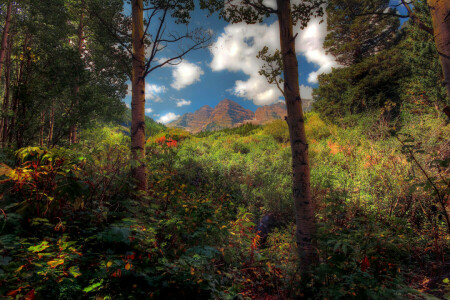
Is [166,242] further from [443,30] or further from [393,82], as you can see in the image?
[393,82]

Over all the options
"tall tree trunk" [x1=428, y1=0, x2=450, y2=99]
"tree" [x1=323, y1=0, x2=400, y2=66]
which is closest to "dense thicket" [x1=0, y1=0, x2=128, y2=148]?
"tall tree trunk" [x1=428, y1=0, x2=450, y2=99]

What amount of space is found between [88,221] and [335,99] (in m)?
15.8

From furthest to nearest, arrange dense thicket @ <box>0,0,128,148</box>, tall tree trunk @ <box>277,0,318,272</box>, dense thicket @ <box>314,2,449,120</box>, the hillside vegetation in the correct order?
1. dense thicket @ <box>314,2,449,120</box>
2. dense thicket @ <box>0,0,128,148</box>
3. tall tree trunk @ <box>277,0,318,272</box>
4. the hillside vegetation

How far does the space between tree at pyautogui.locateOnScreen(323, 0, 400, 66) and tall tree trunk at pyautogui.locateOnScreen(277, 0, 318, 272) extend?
1422 cm

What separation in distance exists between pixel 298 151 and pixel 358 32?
1606 cm

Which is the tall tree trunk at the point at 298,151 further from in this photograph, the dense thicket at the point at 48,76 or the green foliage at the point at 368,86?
the green foliage at the point at 368,86

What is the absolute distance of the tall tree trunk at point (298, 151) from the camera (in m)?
2.58

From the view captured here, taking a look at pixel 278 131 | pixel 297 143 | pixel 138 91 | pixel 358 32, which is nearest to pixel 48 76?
pixel 138 91

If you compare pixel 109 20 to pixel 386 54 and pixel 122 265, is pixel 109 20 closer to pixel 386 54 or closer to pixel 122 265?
pixel 122 265

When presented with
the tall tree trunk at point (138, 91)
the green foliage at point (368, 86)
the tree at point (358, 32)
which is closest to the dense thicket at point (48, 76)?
the tall tree trunk at point (138, 91)

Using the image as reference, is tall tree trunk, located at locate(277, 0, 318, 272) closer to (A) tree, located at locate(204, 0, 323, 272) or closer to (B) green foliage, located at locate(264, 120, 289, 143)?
(A) tree, located at locate(204, 0, 323, 272)

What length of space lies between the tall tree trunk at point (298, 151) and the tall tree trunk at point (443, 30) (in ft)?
4.56

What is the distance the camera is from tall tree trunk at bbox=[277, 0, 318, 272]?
8.46 ft

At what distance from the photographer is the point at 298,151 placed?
105 inches
